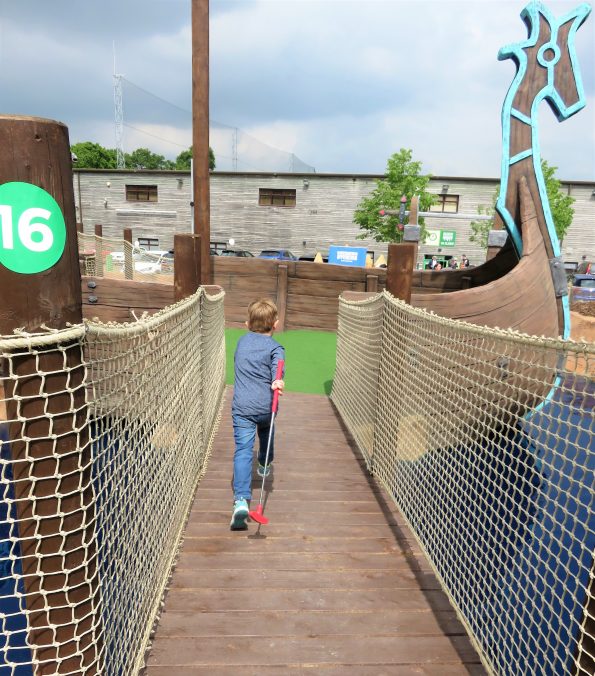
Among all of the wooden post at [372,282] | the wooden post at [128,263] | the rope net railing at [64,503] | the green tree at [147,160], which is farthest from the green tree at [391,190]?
the green tree at [147,160]

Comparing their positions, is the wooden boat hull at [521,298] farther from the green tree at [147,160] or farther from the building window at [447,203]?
the green tree at [147,160]

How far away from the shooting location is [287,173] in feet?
90.6

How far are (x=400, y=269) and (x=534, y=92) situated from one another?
3.99 m

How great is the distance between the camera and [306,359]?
829 cm

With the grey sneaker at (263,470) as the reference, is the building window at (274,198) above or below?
above

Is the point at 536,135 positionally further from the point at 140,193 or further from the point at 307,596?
the point at 140,193

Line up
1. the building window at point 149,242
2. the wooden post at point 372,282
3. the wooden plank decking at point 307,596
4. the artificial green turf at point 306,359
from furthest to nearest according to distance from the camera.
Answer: the building window at point 149,242
the wooden post at point 372,282
the artificial green turf at point 306,359
the wooden plank decking at point 307,596

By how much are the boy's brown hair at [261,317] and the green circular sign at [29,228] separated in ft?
6.74

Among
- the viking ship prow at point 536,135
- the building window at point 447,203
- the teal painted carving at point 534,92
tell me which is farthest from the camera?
the building window at point 447,203

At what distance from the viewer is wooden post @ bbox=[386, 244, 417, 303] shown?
4160 millimetres

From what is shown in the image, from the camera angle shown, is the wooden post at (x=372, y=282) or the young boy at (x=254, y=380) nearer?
the young boy at (x=254, y=380)

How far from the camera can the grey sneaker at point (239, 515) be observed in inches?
119

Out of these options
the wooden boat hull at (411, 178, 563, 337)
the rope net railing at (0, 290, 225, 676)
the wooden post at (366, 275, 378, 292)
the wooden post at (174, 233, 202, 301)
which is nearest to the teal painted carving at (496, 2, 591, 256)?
the wooden boat hull at (411, 178, 563, 337)

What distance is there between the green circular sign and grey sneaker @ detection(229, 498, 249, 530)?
2.24m
